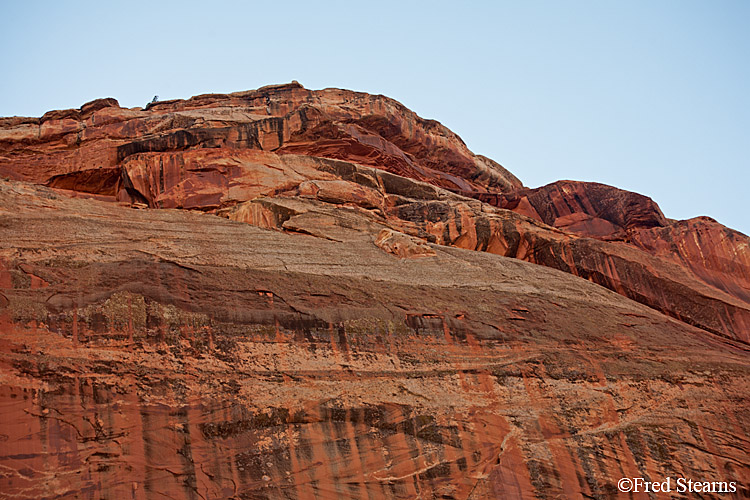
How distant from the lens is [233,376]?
437 inches

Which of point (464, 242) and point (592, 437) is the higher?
point (464, 242)

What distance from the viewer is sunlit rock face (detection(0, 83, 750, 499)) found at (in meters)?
9.98

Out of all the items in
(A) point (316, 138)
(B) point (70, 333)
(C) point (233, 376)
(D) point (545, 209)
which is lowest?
(C) point (233, 376)

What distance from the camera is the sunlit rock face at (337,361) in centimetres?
998

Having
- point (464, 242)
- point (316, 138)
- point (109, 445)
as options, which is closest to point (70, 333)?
point (109, 445)

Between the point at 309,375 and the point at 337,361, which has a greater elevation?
the point at 337,361

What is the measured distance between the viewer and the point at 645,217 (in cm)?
2625

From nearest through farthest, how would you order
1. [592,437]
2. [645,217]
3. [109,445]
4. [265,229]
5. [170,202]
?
[109,445] → [592,437] → [265,229] → [170,202] → [645,217]

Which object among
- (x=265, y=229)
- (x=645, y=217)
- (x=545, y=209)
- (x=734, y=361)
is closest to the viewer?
(x=734, y=361)

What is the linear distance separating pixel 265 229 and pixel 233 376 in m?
5.96

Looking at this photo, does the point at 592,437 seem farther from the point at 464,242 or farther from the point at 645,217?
the point at 645,217

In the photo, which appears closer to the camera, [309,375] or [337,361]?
[309,375]

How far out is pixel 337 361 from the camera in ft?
39.7

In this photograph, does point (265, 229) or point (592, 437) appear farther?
point (265, 229)
